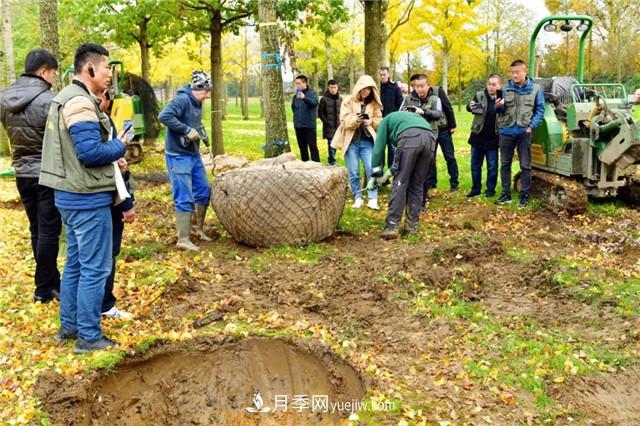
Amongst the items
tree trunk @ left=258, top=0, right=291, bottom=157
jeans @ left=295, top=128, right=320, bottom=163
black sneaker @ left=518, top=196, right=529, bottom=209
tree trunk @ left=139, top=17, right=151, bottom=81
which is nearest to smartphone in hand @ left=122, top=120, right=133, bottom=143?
tree trunk @ left=258, top=0, right=291, bottom=157

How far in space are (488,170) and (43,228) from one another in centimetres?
634

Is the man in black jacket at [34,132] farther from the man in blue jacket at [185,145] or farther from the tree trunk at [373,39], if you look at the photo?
the tree trunk at [373,39]

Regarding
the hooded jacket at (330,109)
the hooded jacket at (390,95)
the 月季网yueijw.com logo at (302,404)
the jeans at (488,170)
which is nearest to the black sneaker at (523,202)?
the jeans at (488,170)

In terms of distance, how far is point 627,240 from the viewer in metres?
6.68

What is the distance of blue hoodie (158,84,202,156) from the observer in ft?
20.7

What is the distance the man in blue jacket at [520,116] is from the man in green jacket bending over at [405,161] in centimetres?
171

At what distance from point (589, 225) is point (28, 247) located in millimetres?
6705

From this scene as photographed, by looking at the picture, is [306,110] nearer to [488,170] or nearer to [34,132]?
[488,170]

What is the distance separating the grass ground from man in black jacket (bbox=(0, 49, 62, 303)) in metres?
0.66

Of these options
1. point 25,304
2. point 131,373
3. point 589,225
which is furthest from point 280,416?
point 589,225

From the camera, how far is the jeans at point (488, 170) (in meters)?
9.05

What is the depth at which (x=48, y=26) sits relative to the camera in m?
7.11

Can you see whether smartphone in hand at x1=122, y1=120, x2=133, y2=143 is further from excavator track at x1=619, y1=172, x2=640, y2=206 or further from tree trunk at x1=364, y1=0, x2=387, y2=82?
excavator track at x1=619, y1=172, x2=640, y2=206

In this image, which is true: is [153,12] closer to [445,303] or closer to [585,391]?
[445,303]
